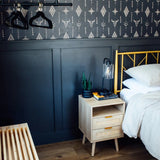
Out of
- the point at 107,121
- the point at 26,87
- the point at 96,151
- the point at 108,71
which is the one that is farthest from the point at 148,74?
the point at 26,87

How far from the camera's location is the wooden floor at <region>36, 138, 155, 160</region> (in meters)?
2.66

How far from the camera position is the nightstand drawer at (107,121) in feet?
8.50

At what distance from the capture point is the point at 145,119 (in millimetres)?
2359

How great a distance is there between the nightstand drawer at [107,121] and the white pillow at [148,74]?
1.64 feet

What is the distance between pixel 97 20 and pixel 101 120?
1.20 m

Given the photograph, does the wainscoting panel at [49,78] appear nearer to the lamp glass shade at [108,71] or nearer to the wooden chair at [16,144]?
the lamp glass shade at [108,71]

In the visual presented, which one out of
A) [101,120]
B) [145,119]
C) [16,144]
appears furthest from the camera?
[101,120]

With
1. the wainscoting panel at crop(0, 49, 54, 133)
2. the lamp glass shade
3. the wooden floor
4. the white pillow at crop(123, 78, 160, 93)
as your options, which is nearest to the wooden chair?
the wainscoting panel at crop(0, 49, 54, 133)

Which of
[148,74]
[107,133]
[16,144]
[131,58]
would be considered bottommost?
[107,133]

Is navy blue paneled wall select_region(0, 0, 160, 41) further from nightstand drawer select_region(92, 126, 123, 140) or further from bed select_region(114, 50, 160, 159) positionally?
nightstand drawer select_region(92, 126, 123, 140)

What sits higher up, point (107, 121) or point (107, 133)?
point (107, 121)

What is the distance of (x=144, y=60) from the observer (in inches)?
124

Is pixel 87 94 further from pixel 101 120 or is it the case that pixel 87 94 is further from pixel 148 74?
pixel 148 74

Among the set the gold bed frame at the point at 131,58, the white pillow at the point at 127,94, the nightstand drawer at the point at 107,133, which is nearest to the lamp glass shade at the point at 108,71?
the gold bed frame at the point at 131,58
